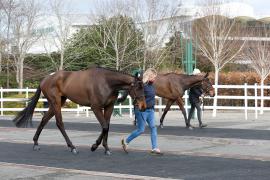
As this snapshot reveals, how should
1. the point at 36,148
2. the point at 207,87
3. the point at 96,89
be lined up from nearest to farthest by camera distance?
the point at 96,89 → the point at 36,148 → the point at 207,87

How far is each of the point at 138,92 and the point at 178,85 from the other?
7.03 meters

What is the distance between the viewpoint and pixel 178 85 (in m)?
18.6

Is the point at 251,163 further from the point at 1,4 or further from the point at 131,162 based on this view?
the point at 1,4

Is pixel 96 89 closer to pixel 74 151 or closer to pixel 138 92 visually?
pixel 138 92

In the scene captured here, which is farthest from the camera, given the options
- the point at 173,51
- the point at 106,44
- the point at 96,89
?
the point at 173,51

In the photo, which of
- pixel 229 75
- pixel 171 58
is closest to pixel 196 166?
pixel 229 75

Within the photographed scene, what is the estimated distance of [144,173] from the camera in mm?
9648

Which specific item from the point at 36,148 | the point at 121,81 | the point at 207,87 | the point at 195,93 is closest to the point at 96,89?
the point at 121,81

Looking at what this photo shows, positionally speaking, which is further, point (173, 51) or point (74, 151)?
point (173, 51)

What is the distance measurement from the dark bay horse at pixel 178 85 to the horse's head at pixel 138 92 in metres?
6.66

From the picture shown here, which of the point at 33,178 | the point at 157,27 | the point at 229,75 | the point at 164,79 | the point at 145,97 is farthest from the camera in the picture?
the point at 157,27

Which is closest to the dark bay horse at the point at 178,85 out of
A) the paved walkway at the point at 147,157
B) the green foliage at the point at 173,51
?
the paved walkway at the point at 147,157

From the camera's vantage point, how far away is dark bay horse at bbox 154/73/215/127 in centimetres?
1838

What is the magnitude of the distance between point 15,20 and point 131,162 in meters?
26.5
